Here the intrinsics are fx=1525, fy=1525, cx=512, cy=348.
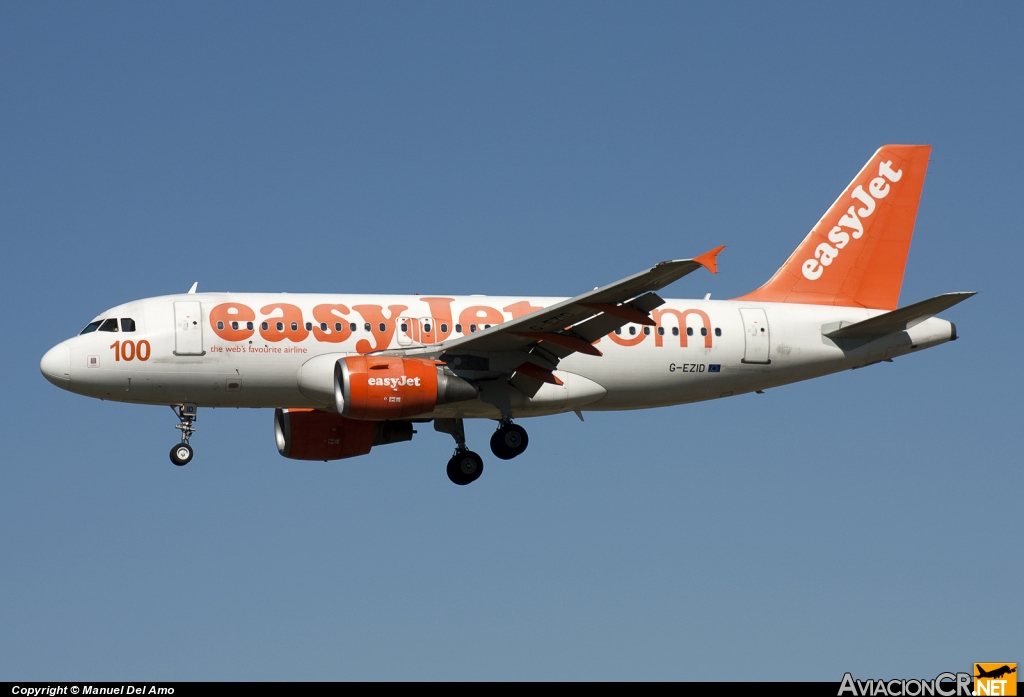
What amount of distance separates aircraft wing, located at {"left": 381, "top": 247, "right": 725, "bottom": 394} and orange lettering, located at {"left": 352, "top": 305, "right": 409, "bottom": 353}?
22.1 inches

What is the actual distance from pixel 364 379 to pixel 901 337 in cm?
1500

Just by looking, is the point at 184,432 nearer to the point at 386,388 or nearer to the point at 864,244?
the point at 386,388

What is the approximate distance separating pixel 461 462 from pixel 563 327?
5.99 meters

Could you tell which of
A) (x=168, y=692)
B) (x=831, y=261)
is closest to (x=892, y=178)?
(x=831, y=261)

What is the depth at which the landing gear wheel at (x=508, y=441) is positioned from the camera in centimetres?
3834

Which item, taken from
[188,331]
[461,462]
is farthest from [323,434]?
[188,331]

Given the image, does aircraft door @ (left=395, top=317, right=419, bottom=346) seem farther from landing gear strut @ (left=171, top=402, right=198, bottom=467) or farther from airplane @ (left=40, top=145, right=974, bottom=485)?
landing gear strut @ (left=171, top=402, right=198, bottom=467)

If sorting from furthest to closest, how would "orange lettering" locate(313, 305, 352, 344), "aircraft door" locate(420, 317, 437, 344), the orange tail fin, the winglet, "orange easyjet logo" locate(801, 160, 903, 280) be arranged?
"orange easyjet logo" locate(801, 160, 903, 280) → the orange tail fin → "aircraft door" locate(420, 317, 437, 344) → "orange lettering" locate(313, 305, 352, 344) → the winglet

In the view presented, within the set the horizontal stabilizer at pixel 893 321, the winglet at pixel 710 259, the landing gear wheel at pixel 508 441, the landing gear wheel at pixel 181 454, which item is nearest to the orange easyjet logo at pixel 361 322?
the landing gear wheel at pixel 508 441

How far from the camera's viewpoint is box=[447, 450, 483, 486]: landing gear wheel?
40.3 m

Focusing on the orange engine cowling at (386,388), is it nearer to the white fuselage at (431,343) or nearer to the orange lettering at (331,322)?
the white fuselage at (431,343)

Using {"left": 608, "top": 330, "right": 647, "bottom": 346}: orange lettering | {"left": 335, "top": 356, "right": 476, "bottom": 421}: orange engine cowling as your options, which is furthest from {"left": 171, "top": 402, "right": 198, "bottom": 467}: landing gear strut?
{"left": 608, "top": 330, "right": 647, "bottom": 346}: orange lettering

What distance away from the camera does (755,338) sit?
133 ft

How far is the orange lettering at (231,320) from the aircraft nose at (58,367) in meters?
3.64
